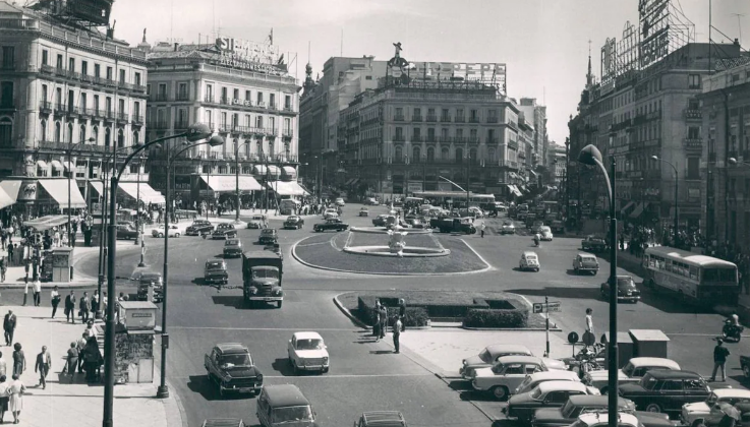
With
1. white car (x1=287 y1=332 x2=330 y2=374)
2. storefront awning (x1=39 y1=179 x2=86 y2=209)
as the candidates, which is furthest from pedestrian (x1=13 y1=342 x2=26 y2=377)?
storefront awning (x1=39 y1=179 x2=86 y2=209)

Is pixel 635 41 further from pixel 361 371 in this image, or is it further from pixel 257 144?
pixel 361 371

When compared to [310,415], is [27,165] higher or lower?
higher

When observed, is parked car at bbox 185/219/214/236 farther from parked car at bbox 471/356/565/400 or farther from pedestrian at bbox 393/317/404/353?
parked car at bbox 471/356/565/400

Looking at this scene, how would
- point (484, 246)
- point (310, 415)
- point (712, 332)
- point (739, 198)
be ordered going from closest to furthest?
1. point (310, 415)
2. point (712, 332)
3. point (739, 198)
4. point (484, 246)

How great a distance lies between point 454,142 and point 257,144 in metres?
36.2

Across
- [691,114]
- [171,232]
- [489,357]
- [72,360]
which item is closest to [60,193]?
[171,232]

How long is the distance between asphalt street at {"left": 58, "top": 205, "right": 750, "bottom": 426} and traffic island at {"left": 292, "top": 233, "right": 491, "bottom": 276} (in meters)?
1.37

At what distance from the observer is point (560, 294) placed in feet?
158

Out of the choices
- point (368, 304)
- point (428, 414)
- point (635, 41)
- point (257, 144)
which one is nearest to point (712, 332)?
point (368, 304)

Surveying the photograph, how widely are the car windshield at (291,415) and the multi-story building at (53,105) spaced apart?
50.0 metres

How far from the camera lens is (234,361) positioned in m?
26.8

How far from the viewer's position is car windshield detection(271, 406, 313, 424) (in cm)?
2156

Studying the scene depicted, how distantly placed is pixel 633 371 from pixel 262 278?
836 inches

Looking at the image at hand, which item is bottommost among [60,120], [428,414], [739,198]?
[428,414]
